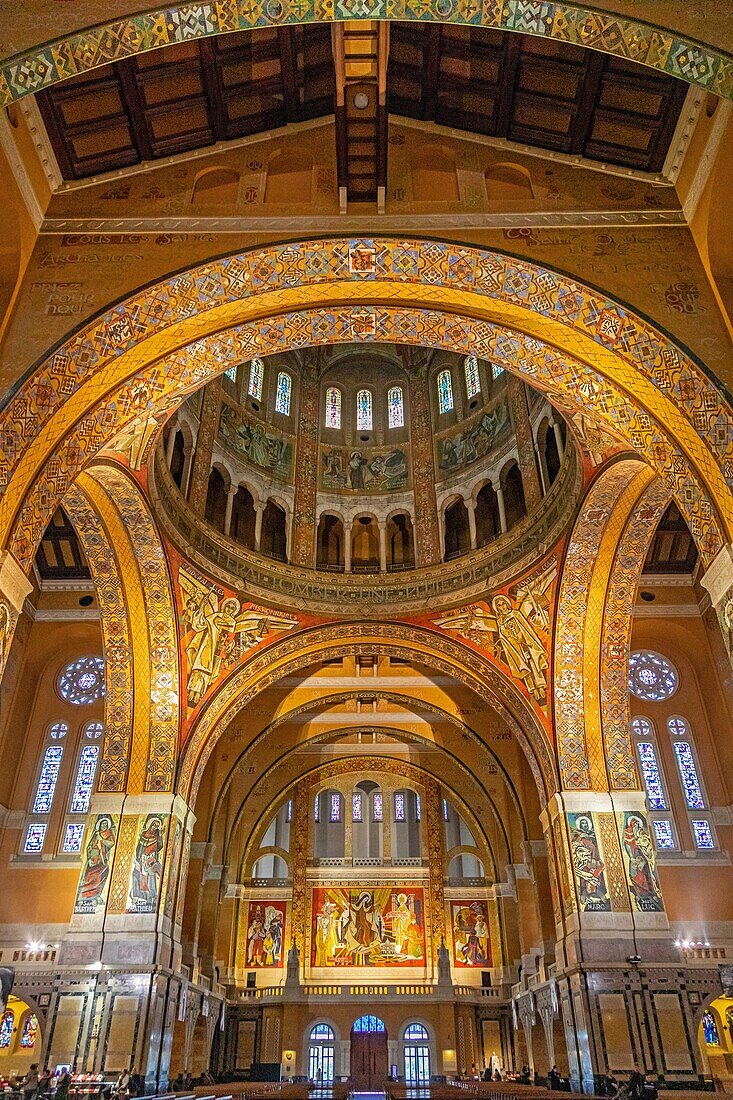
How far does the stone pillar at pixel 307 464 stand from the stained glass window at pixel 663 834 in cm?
1042

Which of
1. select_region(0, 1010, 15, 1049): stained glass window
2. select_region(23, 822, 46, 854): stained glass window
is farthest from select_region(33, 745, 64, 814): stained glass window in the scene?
select_region(0, 1010, 15, 1049): stained glass window

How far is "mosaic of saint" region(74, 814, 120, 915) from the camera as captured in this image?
15953mm

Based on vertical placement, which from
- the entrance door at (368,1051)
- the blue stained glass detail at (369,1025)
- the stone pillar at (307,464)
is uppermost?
the stone pillar at (307,464)

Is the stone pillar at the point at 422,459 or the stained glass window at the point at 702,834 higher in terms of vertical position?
the stone pillar at the point at 422,459

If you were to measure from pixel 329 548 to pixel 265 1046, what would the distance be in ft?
48.1

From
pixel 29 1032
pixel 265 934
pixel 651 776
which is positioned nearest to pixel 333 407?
pixel 651 776

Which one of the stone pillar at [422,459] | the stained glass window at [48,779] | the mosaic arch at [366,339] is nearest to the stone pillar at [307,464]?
the stone pillar at [422,459]

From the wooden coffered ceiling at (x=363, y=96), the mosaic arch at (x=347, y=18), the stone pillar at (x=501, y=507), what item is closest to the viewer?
the mosaic arch at (x=347, y=18)

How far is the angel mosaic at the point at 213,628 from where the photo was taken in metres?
17.6

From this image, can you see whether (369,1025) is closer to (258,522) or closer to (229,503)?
(258,522)

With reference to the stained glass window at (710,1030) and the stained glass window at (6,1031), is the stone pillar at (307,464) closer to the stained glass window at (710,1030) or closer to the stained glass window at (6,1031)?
the stained glass window at (6,1031)

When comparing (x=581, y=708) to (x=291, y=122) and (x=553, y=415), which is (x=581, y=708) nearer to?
(x=553, y=415)

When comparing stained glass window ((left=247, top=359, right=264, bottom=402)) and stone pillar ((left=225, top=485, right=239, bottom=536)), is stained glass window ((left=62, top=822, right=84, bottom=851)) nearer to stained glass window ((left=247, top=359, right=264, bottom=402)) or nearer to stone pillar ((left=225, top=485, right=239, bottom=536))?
stone pillar ((left=225, top=485, right=239, bottom=536))

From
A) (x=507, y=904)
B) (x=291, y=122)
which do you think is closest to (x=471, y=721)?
(x=507, y=904)
